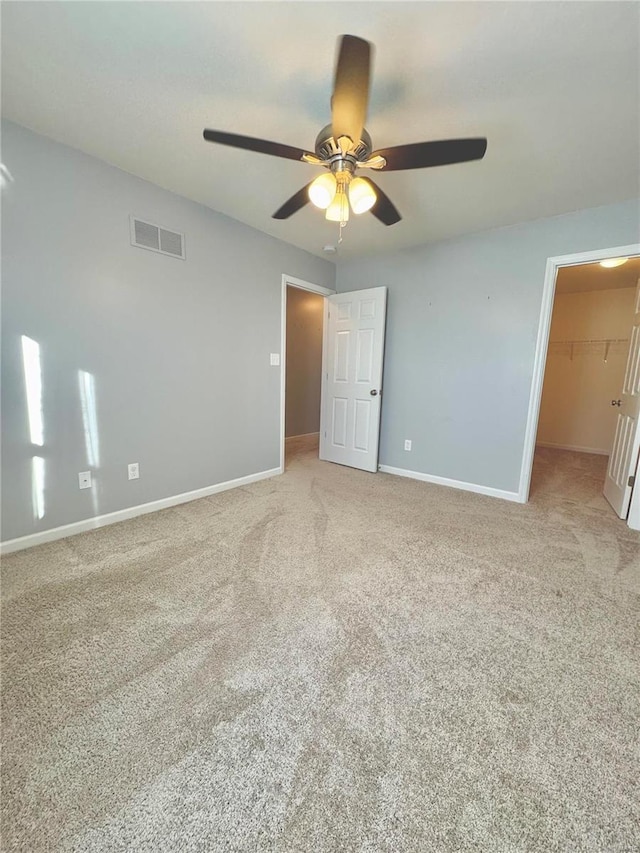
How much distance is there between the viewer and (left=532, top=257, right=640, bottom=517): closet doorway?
14.3 ft

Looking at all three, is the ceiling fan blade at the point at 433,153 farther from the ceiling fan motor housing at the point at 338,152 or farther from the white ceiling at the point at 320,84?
the white ceiling at the point at 320,84

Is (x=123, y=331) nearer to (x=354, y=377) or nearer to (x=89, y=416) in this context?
(x=89, y=416)

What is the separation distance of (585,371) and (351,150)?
5.38 m

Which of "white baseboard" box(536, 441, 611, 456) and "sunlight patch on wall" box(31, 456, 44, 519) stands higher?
"sunlight patch on wall" box(31, 456, 44, 519)

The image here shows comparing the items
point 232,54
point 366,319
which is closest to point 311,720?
point 232,54

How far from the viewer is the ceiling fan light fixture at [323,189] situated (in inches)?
65.8

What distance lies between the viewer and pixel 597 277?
418cm

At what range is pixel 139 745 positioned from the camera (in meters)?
1.05

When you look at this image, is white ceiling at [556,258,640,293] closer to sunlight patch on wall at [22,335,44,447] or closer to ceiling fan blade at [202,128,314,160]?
ceiling fan blade at [202,128,314,160]

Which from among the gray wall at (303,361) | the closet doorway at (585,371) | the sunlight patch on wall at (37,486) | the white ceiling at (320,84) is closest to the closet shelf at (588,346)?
the closet doorway at (585,371)

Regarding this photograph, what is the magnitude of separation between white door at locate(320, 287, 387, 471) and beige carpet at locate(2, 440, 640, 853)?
170cm

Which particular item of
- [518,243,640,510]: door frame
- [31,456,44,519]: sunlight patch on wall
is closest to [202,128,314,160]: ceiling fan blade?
[31,456,44,519]: sunlight patch on wall

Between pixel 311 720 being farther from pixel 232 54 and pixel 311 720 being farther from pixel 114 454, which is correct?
pixel 232 54

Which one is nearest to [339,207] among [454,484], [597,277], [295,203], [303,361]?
[295,203]
